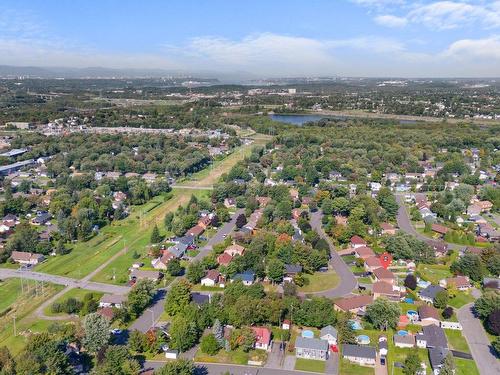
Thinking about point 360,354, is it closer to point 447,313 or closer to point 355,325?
point 355,325

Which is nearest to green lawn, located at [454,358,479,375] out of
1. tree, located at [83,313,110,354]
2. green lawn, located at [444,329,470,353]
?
green lawn, located at [444,329,470,353]

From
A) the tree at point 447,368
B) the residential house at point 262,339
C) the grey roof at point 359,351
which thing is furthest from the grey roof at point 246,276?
the tree at point 447,368

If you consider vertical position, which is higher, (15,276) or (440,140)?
(440,140)

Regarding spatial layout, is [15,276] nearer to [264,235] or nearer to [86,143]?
[264,235]

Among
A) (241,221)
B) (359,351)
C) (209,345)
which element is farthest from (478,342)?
(241,221)

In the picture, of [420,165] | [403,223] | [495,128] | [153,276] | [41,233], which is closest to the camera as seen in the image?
[153,276]

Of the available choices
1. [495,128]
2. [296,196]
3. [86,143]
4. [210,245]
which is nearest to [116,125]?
[86,143]
